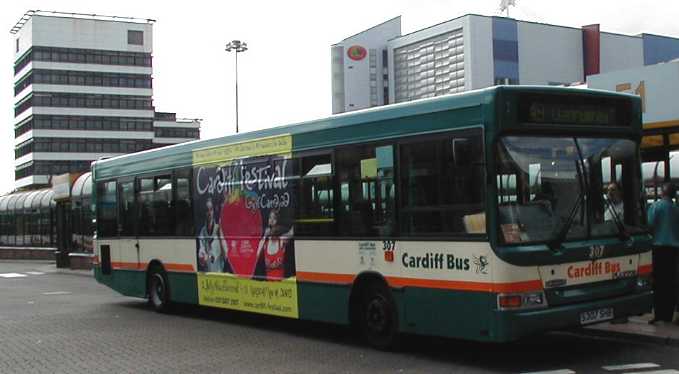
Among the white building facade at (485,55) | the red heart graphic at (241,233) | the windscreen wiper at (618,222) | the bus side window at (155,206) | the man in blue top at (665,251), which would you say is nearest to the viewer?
the windscreen wiper at (618,222)

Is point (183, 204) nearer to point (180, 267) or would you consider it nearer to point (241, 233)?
point (180, 267)

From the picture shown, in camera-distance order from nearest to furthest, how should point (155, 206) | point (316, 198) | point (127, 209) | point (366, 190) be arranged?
point (366, 190) < point (316, 198) < point (155, 206) < point (127, 209)

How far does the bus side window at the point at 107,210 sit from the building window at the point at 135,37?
111 metres

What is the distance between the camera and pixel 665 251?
10.5 meters

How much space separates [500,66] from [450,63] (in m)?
A: 5.93

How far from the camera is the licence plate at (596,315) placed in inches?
336

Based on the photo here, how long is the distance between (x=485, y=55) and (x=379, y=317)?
270ft

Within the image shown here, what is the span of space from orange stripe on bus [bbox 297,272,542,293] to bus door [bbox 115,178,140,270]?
5811 millimetres

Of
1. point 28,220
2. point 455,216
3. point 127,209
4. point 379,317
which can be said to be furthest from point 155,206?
point 28,220

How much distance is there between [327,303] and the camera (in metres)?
10.6

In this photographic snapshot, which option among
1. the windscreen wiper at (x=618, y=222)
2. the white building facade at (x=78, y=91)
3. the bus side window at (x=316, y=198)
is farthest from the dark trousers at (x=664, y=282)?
the white building facade at (x=78, y=91)

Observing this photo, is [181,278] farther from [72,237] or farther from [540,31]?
[540,31]

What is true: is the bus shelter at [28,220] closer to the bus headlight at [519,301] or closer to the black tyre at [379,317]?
the black tyre at [379,317]

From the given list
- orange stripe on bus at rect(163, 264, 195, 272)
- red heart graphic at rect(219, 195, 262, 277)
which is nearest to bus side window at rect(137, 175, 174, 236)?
orange stripe on bus at rect(163, 264, 195, 272)
